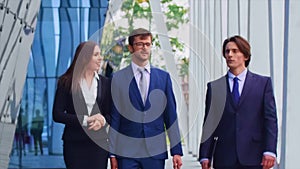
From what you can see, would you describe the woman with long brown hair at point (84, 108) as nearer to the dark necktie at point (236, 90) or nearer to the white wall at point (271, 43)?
the dark necktie at point (236, 90)

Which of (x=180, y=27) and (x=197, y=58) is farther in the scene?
(x=180, y=27)

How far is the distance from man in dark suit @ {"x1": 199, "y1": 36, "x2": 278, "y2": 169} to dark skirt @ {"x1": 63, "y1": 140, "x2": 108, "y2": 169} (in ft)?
2.48

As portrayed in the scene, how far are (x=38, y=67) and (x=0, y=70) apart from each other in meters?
9.36

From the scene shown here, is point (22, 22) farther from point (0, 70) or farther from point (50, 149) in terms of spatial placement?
point (50, 149)

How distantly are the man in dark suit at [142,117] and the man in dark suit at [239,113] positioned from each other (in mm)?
357

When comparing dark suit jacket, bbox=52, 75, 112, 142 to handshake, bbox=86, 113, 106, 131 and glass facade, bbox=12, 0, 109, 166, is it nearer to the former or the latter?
handshake, bbox=86, 113, 106, 131

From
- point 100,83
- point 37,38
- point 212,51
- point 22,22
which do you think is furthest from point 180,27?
point 100,83

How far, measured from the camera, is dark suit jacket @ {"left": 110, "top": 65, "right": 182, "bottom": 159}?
17.8ft

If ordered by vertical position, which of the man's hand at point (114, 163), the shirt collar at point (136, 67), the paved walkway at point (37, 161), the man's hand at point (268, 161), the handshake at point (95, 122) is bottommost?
the paved walkway at point (37, 161)

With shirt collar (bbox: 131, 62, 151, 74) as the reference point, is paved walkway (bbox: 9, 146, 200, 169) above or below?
below

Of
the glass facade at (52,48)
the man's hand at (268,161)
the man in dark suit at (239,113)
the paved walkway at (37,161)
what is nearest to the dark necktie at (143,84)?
the man in dark suit at (239,113)

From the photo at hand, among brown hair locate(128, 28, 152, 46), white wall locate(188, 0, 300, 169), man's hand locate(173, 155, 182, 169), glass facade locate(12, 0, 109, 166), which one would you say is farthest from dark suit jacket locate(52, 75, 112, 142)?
glass facade locate(12, 0, 109, 166)

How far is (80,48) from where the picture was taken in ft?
17.9

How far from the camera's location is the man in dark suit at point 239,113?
517cm
